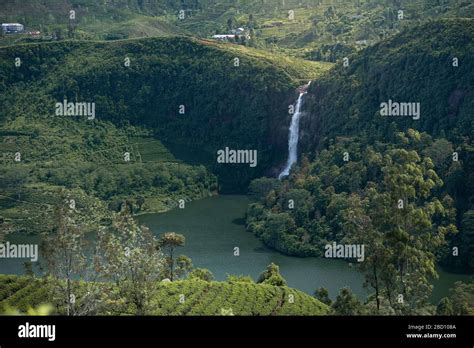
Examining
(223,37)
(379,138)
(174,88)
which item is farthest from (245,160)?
(223,37)

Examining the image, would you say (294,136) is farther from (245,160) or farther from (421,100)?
→ (421,100)

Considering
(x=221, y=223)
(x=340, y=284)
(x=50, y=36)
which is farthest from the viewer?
(x=50, y=36)

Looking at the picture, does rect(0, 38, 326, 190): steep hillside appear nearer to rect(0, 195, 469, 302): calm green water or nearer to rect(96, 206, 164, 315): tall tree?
rect(0, 195, 469, 302): calm green water

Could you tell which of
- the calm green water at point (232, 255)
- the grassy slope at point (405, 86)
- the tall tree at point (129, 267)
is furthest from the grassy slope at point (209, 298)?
the grassy slope at point (405, 86)

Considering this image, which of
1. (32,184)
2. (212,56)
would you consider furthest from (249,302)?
(212,56)

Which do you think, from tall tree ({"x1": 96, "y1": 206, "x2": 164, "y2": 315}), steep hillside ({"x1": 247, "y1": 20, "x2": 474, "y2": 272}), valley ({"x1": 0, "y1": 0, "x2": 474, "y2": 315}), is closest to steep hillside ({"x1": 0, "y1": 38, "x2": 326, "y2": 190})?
valley ({"x1": 0, "y1": 0, "x2": 474, "y2": 315})
